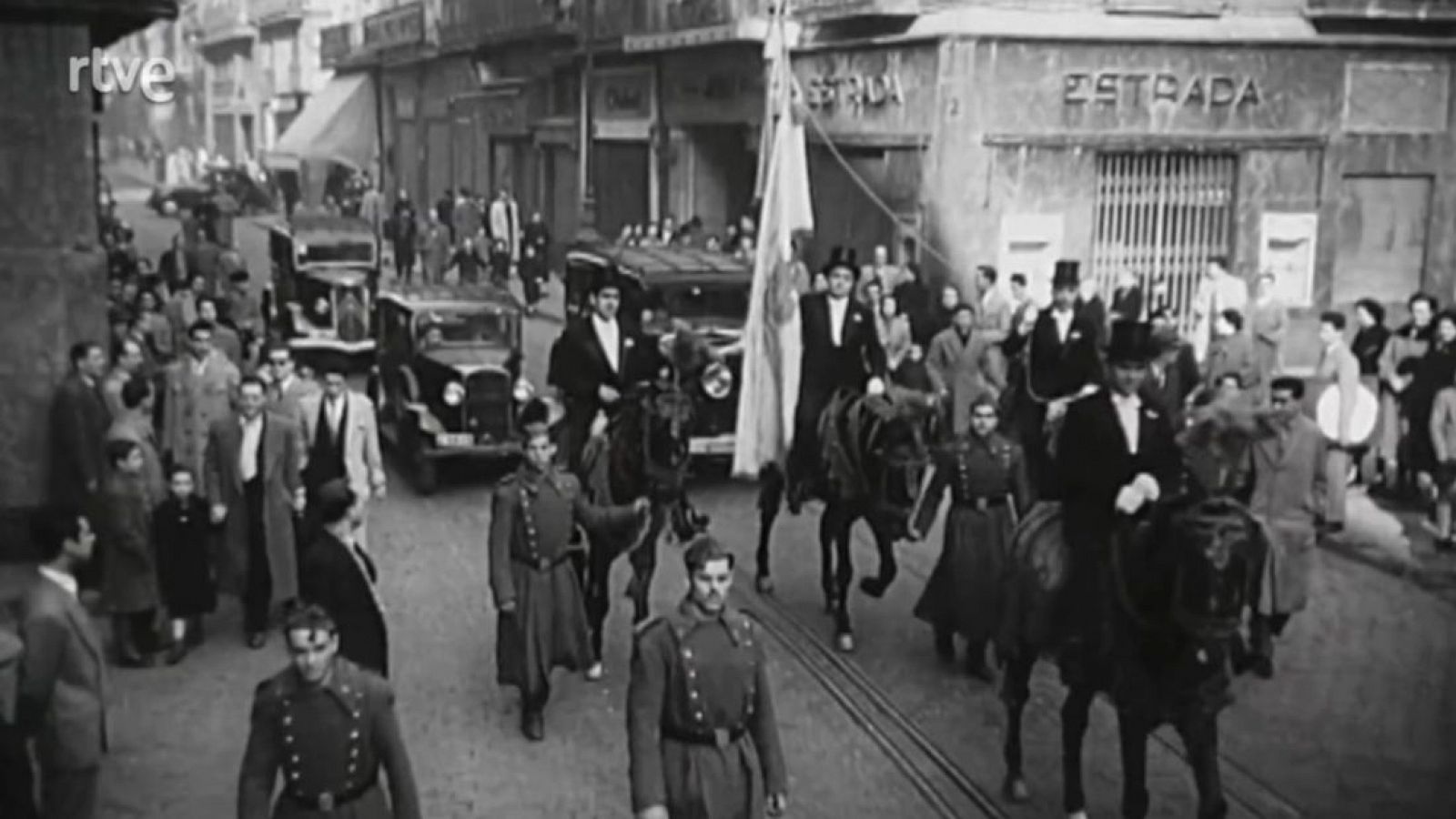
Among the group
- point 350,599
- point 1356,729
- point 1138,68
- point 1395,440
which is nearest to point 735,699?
point 350,599

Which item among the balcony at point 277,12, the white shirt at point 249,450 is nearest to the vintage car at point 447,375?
the white shirt at point 249,450

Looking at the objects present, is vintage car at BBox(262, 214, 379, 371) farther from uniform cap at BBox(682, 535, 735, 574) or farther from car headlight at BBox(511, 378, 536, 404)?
uniform cap at BBox(682, 535, 735, 574)

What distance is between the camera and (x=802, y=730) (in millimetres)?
9609

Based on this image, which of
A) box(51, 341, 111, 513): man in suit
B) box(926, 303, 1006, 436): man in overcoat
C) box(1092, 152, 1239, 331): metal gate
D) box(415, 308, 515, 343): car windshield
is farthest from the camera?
box(1092, 152, 1239, 331): metal gate

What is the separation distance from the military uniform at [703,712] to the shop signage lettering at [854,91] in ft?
55.4

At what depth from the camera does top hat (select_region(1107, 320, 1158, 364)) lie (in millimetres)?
8062

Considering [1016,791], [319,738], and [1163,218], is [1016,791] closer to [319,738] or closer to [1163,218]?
[319,738]

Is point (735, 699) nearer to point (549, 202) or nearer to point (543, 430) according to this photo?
point (543, 430)

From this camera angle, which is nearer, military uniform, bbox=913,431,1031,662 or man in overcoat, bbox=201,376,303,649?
military uniform, bbox=913,431,1031,662

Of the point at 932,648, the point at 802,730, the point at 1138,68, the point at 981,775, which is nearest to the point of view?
the point at 981,775

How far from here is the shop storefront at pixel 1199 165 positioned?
21.0 metres

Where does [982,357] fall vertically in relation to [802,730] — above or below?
above

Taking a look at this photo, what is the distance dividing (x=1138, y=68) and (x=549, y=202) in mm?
19221

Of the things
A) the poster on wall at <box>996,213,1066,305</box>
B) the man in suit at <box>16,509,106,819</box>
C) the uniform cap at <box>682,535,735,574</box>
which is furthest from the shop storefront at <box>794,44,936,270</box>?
the uniform cap at <box>682,535,735,574</box>
